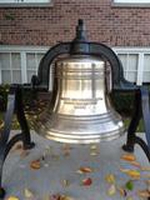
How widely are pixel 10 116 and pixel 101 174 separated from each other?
43.8 inches

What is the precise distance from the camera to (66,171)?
121 inches

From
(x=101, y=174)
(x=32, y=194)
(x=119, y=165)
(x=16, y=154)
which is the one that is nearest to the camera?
(x=32, y=194)

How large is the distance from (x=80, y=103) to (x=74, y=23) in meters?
5.54

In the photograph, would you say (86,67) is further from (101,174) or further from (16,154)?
(16,154)

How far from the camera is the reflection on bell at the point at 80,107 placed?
2322 millimetres

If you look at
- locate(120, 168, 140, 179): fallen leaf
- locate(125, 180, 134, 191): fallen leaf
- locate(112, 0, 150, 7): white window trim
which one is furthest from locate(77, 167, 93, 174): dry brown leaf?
locate(112, 0, 150, 7): white window trim

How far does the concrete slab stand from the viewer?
8.69 feet

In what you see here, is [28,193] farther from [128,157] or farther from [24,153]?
[128,157]

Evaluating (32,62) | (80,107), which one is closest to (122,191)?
(80,107)

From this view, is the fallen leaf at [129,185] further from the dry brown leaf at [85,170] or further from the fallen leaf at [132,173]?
the dry brown leaf at [85,170]

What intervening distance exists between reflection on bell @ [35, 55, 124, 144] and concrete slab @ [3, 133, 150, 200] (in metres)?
0.61

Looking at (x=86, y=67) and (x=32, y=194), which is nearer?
(x=86, y=67)

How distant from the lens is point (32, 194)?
259 cm

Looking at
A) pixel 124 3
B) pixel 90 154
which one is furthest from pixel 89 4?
pixel 90 154
